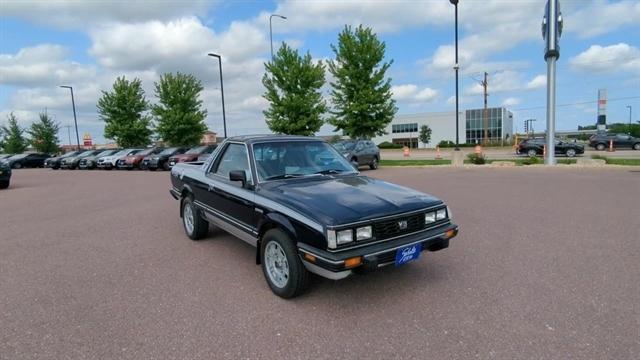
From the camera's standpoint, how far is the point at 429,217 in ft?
12.9

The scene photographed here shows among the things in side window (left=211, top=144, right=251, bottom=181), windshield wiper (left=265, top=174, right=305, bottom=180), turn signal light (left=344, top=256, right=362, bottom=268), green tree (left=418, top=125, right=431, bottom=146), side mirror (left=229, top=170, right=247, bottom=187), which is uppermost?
green tree (left=418, top=125, right=431, bottom=146)

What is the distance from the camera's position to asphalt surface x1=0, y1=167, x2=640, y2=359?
2936 millimetres

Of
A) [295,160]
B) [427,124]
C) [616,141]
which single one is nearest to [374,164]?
[295,160]

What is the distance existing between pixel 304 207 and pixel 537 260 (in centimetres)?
315

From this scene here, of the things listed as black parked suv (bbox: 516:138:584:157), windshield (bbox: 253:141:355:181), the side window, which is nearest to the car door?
the side window

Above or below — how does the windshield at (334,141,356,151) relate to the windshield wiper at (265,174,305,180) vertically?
above

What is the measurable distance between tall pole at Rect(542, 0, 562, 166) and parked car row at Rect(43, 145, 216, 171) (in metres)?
16.8

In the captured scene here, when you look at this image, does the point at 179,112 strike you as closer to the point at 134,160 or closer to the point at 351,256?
the point at 134,160

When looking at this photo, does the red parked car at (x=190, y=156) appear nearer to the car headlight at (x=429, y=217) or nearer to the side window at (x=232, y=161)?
the side window at (x=232, y=161)

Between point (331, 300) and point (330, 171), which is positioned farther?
point (330, 171)

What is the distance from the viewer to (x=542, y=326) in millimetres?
3148

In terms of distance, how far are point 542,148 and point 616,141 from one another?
35.0ft

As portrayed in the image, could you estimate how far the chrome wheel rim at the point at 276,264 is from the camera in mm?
3803

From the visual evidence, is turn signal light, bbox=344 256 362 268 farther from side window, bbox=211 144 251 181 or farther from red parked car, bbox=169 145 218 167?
red parked car, bbox=169 145 218 167
